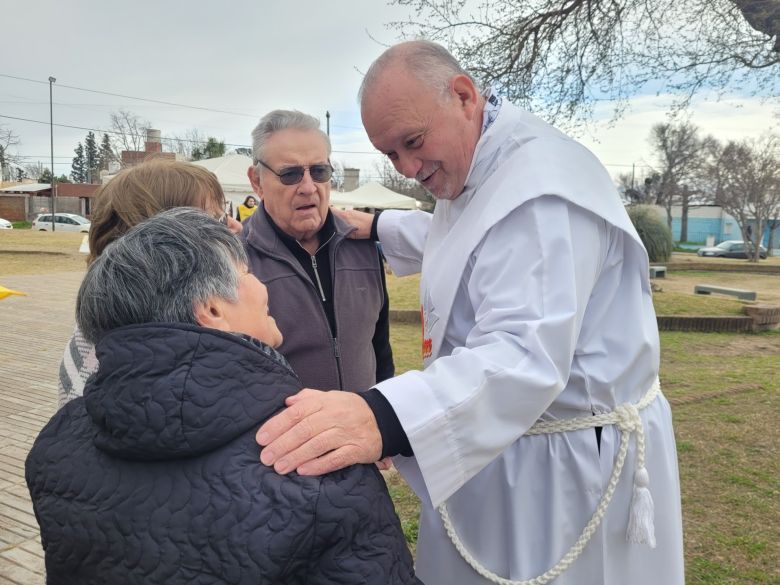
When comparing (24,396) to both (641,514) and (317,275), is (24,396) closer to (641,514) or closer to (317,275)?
(317,275)

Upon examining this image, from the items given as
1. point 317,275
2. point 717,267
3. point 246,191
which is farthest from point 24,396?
point 717,267

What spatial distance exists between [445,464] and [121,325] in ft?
2.28

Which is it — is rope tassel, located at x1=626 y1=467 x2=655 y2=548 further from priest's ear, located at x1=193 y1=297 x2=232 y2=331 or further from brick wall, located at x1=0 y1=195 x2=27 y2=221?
brick wall, located at x1=0 y1=195 x2=27 y2=221

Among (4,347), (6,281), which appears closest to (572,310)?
(4,347)

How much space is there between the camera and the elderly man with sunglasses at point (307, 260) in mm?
2537

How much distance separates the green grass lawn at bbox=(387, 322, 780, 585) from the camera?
3.62 m

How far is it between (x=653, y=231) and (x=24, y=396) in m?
22.6

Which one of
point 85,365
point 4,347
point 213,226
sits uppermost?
point 213,226

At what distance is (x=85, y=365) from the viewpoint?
187 cm

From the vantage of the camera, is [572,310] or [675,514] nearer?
[572,310]

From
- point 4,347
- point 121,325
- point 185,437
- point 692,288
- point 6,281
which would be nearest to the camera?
point 185,437

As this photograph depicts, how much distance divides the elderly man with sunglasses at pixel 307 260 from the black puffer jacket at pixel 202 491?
134cm

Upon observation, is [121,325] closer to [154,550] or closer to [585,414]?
[154,550]

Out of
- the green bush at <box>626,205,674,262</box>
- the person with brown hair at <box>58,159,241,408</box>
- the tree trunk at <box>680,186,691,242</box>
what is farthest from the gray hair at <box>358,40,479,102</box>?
the tree trunk at <box>680,186,691,242</box>
